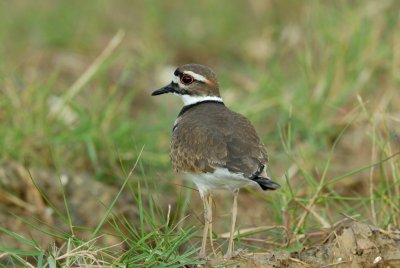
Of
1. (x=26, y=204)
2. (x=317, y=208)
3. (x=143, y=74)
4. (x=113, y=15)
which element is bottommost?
(x=26, y=204)

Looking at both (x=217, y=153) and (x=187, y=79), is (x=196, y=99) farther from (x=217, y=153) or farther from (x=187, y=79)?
(x=217, y=153)

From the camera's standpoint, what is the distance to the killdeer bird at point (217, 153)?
3828 mm

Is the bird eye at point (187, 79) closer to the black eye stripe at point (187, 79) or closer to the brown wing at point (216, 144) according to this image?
the black eye stripe at point (187, 79)

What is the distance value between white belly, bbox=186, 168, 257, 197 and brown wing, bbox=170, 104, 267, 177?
27 millimetres

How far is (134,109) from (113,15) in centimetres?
279

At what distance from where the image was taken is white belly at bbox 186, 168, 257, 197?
3.82 metres

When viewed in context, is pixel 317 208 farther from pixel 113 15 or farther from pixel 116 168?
pixel 113 15

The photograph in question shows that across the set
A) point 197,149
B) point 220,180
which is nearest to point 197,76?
point 197,149

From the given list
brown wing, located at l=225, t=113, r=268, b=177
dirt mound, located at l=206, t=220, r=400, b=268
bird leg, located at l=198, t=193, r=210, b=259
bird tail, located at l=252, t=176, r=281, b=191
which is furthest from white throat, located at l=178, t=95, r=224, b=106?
dirt mound, located at l=206, t=220, r=400, b=268

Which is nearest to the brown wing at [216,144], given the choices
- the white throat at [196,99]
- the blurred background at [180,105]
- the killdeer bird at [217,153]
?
the killdeer bird at [217,153]

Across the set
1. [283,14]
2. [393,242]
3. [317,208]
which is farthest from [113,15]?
[393,242]

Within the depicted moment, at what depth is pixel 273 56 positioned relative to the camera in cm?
717

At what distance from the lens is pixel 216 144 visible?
401 centimetres

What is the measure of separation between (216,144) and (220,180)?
0.20 m
